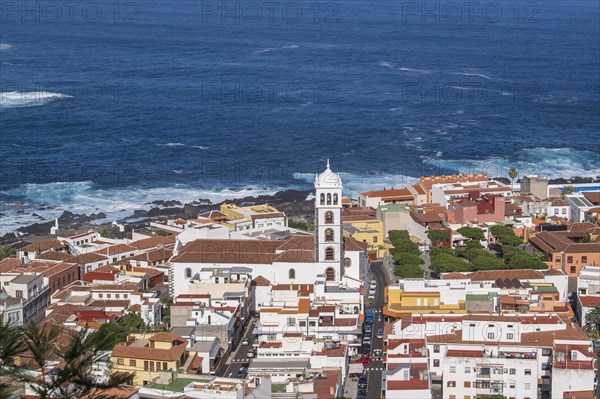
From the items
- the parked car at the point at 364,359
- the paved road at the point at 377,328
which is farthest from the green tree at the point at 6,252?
the parked car at the point at 364,359

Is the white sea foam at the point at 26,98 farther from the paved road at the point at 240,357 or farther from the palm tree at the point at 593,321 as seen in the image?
the palm tree at the point at 593,321

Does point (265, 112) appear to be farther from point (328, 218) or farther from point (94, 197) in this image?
point (328, 218)

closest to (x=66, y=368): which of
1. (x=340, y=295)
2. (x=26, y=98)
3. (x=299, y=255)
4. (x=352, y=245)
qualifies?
(x=340, y=295)

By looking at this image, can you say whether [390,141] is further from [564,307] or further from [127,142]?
[564,307]

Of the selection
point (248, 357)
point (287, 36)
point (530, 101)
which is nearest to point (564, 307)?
point (248, 357)

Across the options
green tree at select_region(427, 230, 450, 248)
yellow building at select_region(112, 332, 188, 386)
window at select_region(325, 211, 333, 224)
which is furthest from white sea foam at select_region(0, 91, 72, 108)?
yellow building at select_region(112, 332, 188, 386)
